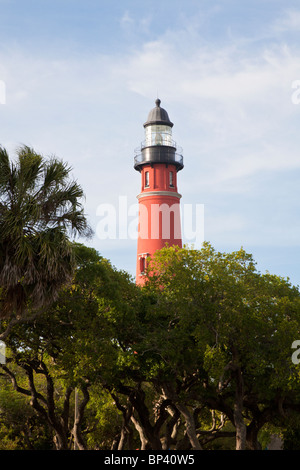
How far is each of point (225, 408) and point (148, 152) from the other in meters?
28.5

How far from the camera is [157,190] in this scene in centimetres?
5000

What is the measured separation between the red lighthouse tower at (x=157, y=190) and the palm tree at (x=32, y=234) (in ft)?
94.5

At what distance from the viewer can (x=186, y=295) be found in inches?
982

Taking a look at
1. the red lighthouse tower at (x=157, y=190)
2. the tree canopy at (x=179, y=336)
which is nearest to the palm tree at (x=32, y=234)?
the tree canopy at (x=179, y=336)

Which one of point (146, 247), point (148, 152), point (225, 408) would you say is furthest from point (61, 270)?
point (148, 152)

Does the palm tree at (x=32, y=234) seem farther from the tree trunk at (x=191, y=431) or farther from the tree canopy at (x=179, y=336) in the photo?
the tree trunk at (x=191, y=431)

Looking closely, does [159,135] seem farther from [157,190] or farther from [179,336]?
[179,336]

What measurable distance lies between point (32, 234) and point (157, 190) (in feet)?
103

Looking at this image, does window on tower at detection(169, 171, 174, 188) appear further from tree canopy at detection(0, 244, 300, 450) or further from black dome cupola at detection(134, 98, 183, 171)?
tree canopy at detection(0, 244, 300, 450)

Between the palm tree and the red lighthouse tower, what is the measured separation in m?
28.8

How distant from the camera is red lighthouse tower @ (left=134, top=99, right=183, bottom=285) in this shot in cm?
4909

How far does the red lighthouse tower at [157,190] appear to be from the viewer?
49.1 m

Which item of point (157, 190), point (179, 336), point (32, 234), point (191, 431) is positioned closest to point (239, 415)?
point (191, 431)
